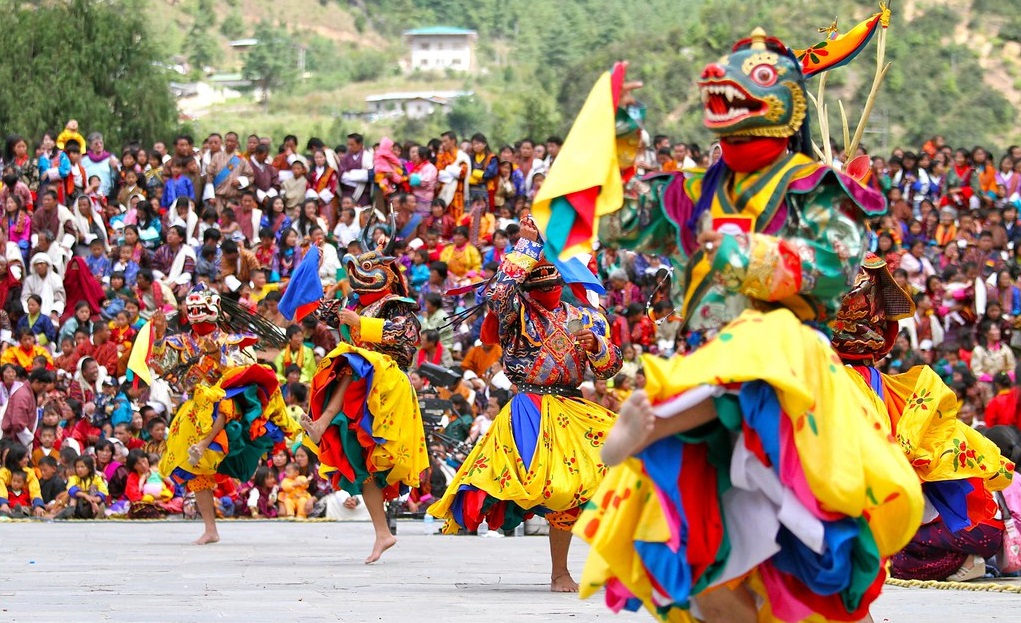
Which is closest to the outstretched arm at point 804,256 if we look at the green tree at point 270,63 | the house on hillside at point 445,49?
the green tree at point 270,63

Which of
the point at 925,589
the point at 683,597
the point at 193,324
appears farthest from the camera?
the point at 193,324

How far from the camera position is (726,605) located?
18.1ft

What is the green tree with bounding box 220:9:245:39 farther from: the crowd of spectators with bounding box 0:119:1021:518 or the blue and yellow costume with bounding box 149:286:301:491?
the blue and yellow costume with bounding box 149:286:301:491

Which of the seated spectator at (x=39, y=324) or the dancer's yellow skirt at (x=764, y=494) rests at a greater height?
the dancer's yellow skirt at (x=764, y=494)

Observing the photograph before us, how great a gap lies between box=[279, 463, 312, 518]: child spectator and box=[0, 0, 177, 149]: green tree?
80.6ft

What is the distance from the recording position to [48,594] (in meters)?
9.28

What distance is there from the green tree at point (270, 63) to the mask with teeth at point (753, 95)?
86.2 m

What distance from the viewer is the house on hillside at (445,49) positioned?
351ft

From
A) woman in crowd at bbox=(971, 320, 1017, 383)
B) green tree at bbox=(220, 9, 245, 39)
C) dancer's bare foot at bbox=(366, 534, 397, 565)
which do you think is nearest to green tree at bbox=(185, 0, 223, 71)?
green tree at bbox=(220, 9, 245, 39)

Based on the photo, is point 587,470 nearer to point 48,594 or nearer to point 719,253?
point 48,594

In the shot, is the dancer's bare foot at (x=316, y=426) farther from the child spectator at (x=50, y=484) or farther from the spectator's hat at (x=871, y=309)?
the child spectator at (x=50, y=484)

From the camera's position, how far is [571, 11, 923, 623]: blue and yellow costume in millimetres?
5277

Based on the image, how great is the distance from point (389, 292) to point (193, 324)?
2240mm

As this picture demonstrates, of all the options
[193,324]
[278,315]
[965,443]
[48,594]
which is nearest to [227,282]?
[278,315]
